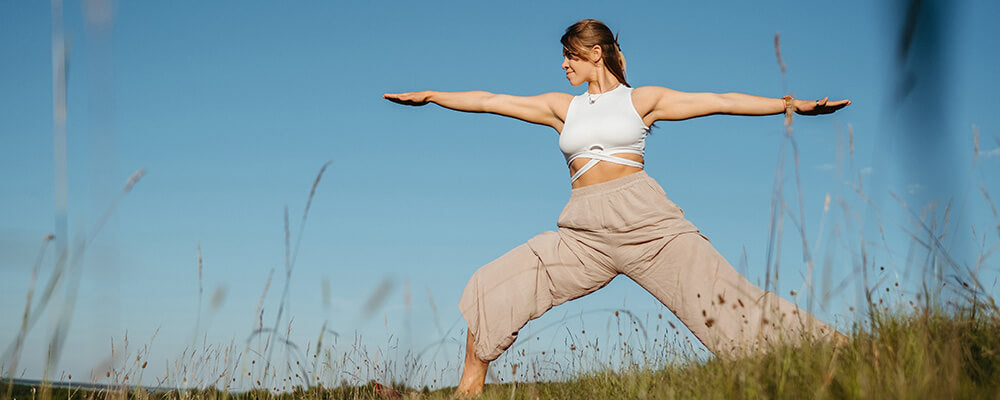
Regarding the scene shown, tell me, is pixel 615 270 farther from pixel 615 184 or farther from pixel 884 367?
pixel 884 367

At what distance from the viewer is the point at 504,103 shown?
5.14 metres

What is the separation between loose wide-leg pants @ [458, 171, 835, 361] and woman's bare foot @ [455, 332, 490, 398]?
0.24 ft

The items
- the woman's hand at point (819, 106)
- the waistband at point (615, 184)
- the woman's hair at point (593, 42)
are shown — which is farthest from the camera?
the woman's hair at point (593, 42)

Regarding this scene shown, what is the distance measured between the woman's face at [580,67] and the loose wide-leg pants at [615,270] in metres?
0.84

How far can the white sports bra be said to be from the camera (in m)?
4.57

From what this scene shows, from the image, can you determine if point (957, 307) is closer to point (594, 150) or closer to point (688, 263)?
point (688, 263)

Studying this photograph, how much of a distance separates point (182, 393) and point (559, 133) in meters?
3.13

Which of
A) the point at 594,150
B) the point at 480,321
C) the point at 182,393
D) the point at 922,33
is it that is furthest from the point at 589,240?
the point at 922,33

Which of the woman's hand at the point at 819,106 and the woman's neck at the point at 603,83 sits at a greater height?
the woman's neck at the point at 603,83

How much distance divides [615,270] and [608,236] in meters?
0.29

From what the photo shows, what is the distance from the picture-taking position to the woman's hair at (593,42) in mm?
4863

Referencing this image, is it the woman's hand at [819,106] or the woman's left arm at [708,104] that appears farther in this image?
the woman's left arm at [708,104]

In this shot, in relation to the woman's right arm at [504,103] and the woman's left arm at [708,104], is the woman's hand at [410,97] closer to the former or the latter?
the woman's right arm at [504,103]

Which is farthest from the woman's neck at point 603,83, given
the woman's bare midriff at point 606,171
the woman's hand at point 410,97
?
the woman's hand at point 410,97
